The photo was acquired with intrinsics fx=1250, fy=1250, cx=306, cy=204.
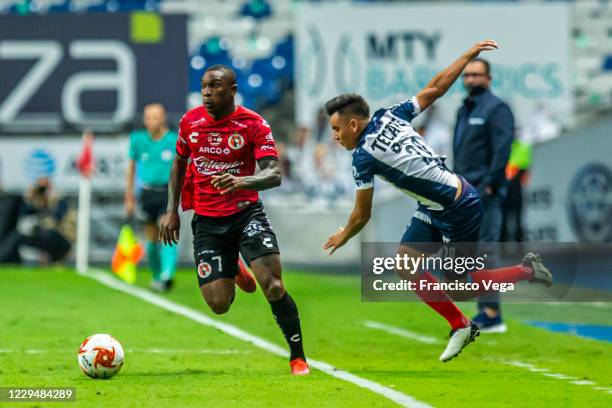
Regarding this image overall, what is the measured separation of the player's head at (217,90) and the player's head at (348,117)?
2.31ft

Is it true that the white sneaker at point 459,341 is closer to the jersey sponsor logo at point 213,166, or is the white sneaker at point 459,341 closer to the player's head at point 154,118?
the jersey sponsor logo at point 213,166

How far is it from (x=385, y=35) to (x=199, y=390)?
16871mm

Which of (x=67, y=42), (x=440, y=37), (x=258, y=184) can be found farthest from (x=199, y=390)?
(x=440, y=37)

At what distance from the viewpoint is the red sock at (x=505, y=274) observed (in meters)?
9.62

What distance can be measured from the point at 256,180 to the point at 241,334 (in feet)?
11.4

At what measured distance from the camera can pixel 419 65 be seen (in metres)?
24.0

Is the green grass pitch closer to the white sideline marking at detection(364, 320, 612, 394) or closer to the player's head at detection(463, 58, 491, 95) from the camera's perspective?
the white sideline marking at detection(364, 320, 612, 394)

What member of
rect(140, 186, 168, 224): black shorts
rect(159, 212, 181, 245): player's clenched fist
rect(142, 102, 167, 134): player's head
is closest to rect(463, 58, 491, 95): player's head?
rect(159, 212, 181, 245): player's clenched fist

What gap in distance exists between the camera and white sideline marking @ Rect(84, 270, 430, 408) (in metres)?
7.55

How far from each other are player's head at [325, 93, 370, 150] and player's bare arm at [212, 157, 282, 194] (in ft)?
1.73

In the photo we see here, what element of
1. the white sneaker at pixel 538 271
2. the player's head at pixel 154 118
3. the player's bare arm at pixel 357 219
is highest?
the player's bare arm at pixel 357 219

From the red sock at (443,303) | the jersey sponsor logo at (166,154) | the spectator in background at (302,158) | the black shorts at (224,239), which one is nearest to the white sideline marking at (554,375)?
the red sock at (443,303)

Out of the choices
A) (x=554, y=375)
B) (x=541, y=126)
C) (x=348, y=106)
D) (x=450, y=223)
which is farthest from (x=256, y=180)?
(x=541, y=126)

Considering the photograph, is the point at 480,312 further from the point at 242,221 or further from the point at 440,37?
the point at 440,37
